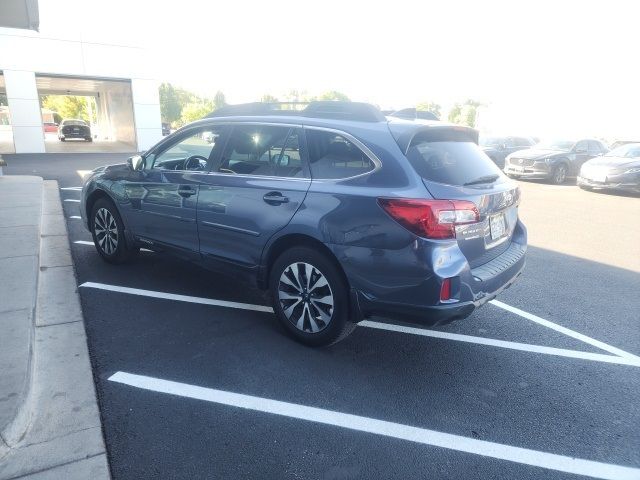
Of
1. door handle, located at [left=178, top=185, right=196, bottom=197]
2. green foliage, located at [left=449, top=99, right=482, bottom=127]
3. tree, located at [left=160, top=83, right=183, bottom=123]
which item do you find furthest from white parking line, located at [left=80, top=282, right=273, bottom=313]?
tree, located at [left=160, top=83, right=183, bottom=123]

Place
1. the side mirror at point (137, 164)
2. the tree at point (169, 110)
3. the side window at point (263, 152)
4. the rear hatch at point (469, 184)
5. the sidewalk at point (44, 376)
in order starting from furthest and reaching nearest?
1. the tree at point (169, 110)
2. the side mirror at point (137, 164)
3. the side window at point (263, 152)
4. the rear hatch at point (469, 184)
5. the sidewalk at point (44, 376)

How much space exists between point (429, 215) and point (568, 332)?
213 cm

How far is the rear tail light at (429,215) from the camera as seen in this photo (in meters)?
2.87

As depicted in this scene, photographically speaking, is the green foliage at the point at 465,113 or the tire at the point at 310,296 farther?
the green foliage at the point at 465,113

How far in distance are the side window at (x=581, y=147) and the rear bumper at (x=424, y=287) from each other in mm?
15308

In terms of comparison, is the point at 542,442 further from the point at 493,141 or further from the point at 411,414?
the point at 493,141

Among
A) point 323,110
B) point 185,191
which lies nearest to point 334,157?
point 323,110

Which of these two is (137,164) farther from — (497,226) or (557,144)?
(557,144)

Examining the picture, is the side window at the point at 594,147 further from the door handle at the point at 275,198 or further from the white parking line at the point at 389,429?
the white parking line at the point at 389,429

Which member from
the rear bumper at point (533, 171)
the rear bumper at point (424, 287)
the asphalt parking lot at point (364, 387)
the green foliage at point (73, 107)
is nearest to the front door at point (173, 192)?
the asphalt parking lot at point (364, 387)

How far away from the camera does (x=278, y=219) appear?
3516 mm

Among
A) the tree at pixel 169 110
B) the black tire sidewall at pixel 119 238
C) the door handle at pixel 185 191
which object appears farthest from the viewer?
the tree at pixel 169 110

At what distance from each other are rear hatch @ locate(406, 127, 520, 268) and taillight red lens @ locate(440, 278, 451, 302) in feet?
0.88

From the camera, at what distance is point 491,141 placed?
60.6 ft
